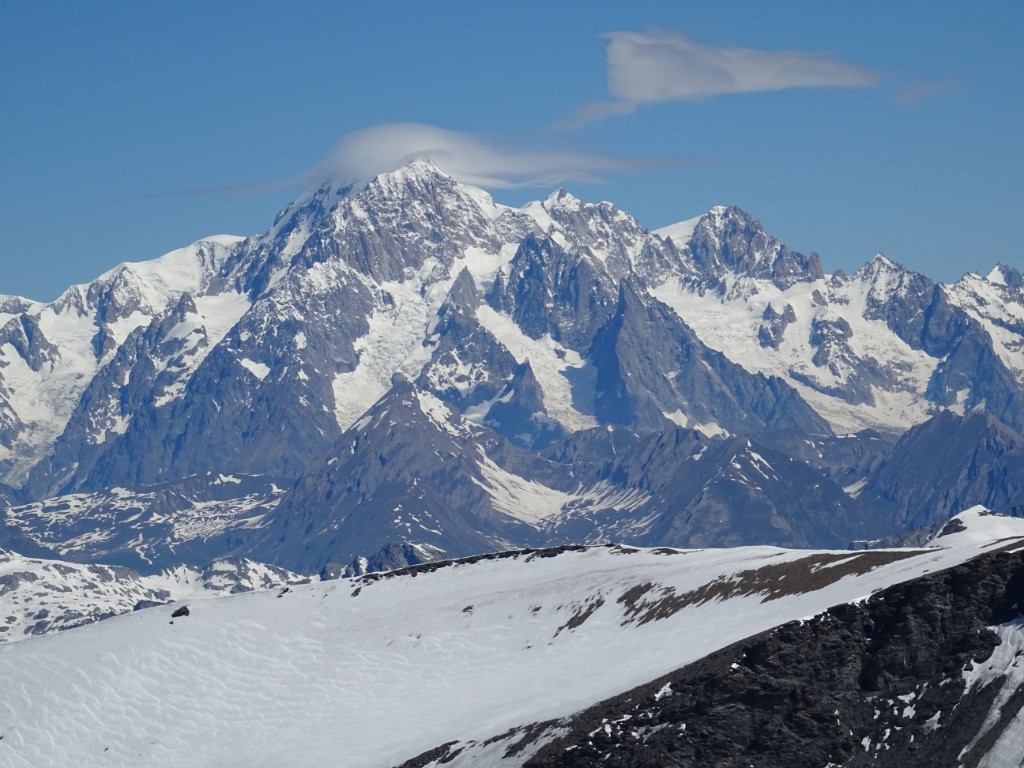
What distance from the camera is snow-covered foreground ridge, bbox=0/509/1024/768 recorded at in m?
153

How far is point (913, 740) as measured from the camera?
12550 cm

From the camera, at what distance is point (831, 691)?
132 metres

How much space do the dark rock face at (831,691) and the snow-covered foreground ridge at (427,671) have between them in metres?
5.61

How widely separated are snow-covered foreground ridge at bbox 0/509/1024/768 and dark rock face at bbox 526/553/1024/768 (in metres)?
5.61

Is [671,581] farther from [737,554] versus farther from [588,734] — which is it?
[588,734]

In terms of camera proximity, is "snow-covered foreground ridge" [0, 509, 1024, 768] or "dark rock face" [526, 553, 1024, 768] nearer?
"dark rock face" [526, 553, 1024, 768]

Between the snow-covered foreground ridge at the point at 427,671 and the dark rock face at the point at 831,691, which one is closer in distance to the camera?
the dark rock face at the point at 831,691

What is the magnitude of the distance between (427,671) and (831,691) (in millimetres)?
64504

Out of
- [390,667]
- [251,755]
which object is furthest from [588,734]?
[390,667]

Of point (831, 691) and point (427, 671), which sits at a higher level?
point (831, 691)

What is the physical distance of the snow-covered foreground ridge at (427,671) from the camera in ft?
502

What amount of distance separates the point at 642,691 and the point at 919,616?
20905 millimetres

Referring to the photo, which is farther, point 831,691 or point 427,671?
point 427,671

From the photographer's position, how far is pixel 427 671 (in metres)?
188
